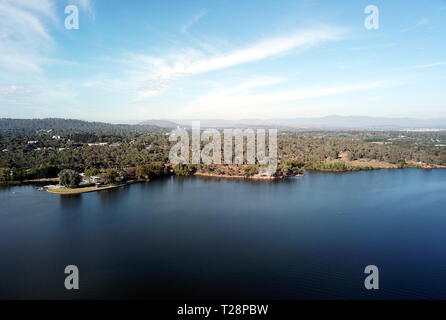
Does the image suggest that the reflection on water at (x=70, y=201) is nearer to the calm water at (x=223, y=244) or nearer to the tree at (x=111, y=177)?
the calm water at (x=223, y=244)

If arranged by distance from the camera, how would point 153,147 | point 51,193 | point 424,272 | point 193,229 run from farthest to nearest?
point 153,147, point 51,193, point 193,229, point 424,272

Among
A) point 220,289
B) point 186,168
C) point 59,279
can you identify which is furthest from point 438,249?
point 186,168

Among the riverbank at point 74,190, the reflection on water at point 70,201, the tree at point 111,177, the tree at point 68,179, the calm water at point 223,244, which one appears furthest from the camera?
the tree at point 111,177

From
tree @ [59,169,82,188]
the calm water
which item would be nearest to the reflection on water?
the calm water

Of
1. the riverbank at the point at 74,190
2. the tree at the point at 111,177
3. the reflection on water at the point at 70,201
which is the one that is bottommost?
the reflection on water at the point at 70,201

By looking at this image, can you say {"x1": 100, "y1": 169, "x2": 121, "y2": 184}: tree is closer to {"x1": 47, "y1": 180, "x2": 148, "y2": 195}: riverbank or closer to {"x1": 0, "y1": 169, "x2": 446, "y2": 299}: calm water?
{"x1": 47, "y1": 180, "x2": 148, "y2": 195}: riverbank

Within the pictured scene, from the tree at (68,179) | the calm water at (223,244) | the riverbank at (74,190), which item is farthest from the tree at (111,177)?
the calm water at (223,244)

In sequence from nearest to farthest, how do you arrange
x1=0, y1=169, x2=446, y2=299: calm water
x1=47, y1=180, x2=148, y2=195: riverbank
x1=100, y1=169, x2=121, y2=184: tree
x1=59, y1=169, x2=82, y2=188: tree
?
x1=0, y1=169, x2=446, y2=299: calm water < x1=47, y1=180, x2=148, y2=195: riverbank < x1=59, y1=169, x2=82, y2=188: tree < x1=100, y1=169, x2=121, y2=184: tree

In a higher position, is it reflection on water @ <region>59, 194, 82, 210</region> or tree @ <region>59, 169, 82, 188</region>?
tree @ <region>59, 169, 82, 188</region>
